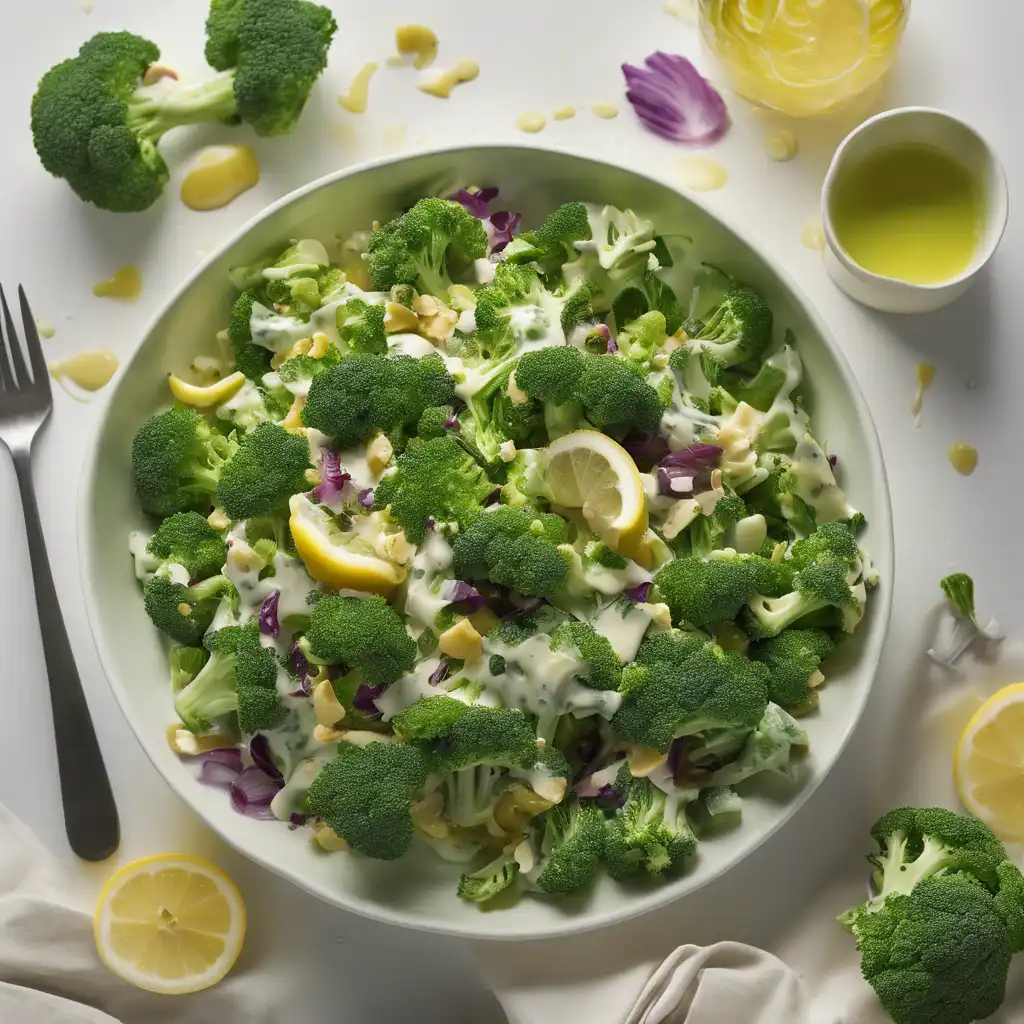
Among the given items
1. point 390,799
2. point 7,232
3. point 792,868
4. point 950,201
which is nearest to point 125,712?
point 390,799

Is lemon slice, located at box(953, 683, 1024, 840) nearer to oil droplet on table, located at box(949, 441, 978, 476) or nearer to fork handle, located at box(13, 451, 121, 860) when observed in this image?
oil droplet on table, located at box(949, 441, 978, 476)

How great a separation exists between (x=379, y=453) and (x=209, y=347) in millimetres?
545

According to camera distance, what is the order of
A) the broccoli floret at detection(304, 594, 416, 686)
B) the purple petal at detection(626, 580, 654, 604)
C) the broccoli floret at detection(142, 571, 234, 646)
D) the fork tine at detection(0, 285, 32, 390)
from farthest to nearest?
the fork tine at detection(0, 285, 32, 390) → the broccoli floret at detection(142, 571, 234, 646) → the purple petal at detection(626, 580, 654, 604) → the broccoli floret at detection(304, 594, 416, 686)

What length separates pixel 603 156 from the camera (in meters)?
2.41

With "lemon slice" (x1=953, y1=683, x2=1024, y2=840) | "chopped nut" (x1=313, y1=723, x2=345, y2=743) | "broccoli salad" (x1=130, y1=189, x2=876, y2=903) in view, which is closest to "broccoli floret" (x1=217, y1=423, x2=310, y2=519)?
"broccoli salad" (x1=130, y1=189, x2=876, y2=903)

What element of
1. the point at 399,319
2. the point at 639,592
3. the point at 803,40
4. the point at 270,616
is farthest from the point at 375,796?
the point at 803,40

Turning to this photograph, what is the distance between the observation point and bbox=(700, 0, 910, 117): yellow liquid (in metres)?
2.47

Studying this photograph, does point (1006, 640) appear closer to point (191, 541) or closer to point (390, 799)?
point (390, 799)

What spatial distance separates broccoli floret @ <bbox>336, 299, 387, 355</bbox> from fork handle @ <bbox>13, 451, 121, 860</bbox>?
2.79 ft

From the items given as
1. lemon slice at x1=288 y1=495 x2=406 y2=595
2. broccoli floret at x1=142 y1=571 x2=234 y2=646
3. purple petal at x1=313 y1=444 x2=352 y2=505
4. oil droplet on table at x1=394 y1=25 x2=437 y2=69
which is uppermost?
oil droplet on table at x1=394 y1=25 x2=437 y2=69

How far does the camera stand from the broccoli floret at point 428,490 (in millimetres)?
2102

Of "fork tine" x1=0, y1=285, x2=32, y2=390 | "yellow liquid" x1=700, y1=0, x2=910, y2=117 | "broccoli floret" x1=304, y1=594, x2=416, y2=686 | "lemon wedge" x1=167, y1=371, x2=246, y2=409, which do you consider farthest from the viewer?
"fork tine" x1=0, y1=285, x2=32, y2=390

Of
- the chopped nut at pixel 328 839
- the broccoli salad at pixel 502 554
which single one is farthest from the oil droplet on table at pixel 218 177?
the chopped nut at pixel 328 839

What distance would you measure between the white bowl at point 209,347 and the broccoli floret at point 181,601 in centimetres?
10
